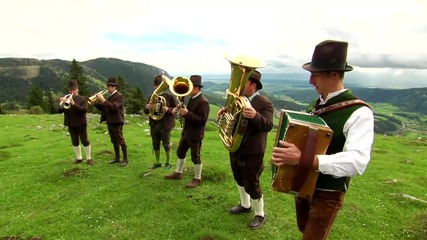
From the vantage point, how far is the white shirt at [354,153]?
314cm

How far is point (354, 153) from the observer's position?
10.3 feet

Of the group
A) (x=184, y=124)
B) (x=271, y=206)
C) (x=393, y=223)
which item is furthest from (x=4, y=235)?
(x=393, y=223)

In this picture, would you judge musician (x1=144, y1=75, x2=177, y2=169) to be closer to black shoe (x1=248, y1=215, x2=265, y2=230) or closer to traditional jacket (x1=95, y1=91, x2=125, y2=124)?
traditional jacket (x1=95, y1=91, x2=125, y2=124)

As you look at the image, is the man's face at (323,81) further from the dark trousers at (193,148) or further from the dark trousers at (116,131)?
the dark trousers at (116,131)

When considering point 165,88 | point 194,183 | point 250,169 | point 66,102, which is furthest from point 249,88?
point 66,102

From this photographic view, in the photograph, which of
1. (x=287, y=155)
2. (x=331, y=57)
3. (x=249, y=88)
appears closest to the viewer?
(x=287, y=155)

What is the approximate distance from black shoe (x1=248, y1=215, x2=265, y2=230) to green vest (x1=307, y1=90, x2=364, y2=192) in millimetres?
3904

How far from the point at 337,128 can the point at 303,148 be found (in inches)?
21.8

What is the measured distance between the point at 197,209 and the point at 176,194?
118 centimetres

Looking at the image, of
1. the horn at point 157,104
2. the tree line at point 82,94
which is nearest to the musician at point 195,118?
the horn at point 157,104

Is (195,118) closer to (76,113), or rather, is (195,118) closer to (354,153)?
(76,113)

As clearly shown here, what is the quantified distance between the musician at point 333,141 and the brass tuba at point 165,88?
547 cm

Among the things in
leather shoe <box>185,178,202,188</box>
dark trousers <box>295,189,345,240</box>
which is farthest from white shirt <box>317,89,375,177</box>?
leather shoe <box>185,178,202,188</box>

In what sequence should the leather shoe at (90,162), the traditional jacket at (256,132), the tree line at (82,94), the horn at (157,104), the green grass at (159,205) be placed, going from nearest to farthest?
1. the traditional jacket at (256,132)
2. the green grass at (159,205)
3. the horn at (157,104)
4. the leather shoe at (90,162)
5. the tree line at (82,94)
